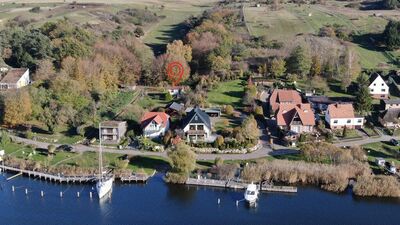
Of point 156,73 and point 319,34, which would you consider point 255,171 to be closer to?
point 156,73

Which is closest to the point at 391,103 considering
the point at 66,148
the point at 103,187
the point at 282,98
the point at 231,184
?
the point at 282,98

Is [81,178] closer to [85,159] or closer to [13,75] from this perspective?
[85,159]

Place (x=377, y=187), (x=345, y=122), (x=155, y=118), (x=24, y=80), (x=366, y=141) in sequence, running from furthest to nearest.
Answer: (x=24, y=80), (x=345, y=122), (x=155, y=118), (x=366, y=141), (x=377, y=187)

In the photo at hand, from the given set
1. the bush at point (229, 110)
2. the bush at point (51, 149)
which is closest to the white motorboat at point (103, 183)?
the bush at point (51, 149)

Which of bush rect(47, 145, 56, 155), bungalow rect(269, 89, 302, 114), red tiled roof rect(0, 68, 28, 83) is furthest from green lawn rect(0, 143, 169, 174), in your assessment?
red tiled roof rect(0, 68, 28, 83)

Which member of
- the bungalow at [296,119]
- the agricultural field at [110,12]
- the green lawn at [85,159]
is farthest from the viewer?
the agricultural field at [110,12]

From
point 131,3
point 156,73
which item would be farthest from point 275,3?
point 156,73

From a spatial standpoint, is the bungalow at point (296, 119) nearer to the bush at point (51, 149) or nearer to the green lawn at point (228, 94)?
the green lawn at point (228, 94)
